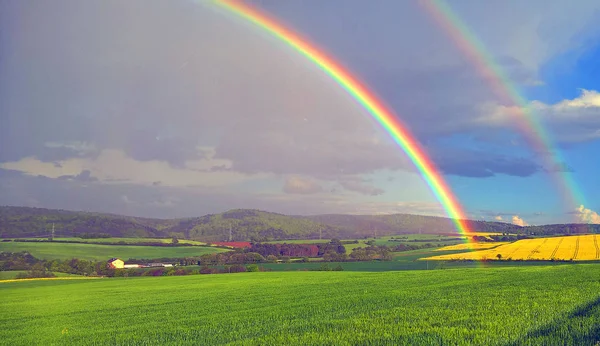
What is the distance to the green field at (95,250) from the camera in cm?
12469

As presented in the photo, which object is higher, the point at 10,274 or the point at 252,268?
the point at 252,268

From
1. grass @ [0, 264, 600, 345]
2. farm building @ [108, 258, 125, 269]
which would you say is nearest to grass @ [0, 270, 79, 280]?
farm building @ [108, 258, 125, 269]

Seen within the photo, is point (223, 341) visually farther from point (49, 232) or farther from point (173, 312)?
point (49, 232)

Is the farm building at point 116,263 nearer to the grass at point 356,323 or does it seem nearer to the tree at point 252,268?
the tree at point 252,268

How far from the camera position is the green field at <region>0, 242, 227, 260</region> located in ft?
409

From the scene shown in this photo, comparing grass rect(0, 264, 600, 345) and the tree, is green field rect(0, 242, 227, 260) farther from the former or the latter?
grass rect(0, 264, 600, 345)

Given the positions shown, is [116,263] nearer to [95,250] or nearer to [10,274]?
[10,274]

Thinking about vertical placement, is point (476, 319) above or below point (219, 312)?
above

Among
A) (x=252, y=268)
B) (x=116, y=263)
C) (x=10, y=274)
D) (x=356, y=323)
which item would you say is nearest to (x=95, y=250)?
(x=116, y=263)

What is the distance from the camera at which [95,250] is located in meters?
136

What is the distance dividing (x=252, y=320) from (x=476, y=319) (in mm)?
9857

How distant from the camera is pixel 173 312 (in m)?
26.9

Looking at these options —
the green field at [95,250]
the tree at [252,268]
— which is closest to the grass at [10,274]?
the green field at [95,250]

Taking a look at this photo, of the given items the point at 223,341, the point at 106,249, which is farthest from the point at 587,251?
the point at 106,249
